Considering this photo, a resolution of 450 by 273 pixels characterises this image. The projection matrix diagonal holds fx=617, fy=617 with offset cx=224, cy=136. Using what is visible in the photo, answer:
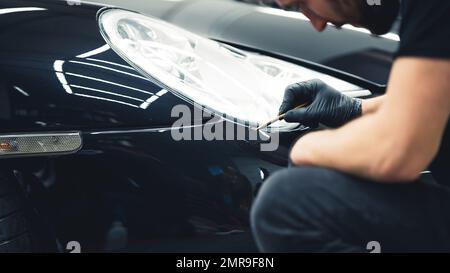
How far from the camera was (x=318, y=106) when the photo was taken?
1.33 metres

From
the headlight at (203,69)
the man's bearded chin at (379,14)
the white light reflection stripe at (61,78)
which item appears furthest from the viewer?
the headlight at (203,69)

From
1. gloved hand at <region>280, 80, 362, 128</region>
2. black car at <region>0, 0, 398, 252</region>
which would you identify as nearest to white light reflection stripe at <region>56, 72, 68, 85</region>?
black car at <region>0, 0, 398, 252</region>

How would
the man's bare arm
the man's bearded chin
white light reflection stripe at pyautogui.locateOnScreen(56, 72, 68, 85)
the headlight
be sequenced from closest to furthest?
1. the man's bare arm
2. the man's bearded chin
3. white light reflection stripe at pyautogui.locateOnScreen(56, 72, 68, 85)
4. the headlight

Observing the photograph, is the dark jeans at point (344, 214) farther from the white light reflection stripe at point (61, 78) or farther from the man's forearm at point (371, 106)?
the white light reflection stripe at point (61, 78)

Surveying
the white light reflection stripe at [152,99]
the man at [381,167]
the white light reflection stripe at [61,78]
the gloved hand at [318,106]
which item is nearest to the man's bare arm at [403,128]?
the man at [381,167]

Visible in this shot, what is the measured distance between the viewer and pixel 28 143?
3.93 feet

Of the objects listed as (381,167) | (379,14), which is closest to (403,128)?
(381,167)

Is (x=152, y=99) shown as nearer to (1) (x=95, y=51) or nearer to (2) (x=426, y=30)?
(1) (x=95, y=51)

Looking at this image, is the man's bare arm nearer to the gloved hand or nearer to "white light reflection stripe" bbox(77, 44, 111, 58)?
the gloved hand

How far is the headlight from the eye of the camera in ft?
4.45

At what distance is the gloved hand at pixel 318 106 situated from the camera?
4.34ft

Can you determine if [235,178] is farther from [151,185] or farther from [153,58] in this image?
[153,58]
